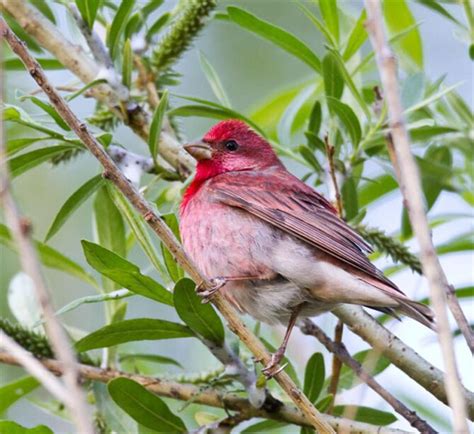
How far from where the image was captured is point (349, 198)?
5.00 metres

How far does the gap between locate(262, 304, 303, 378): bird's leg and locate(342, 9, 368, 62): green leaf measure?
1.34 meters

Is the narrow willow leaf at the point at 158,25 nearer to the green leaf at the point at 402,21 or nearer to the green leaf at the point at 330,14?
the green leaf at the point at 330,14

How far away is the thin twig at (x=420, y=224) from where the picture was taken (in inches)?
88.1

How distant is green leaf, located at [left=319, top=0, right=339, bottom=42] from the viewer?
514 cm

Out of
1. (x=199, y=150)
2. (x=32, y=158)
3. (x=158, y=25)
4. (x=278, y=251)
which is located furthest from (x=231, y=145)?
(x=32, y=158)

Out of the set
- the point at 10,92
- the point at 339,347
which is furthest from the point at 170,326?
the point at 10,92

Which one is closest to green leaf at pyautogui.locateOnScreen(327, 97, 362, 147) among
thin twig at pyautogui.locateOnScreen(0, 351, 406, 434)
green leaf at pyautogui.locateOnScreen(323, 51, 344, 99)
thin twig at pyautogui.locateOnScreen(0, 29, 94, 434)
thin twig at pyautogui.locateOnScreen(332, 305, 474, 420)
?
green leaf at pyautogui.locateOnScreen(323, 51, 344, 99)

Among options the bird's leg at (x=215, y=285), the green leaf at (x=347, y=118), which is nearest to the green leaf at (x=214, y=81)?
the green leaf at (x=347, y=118)

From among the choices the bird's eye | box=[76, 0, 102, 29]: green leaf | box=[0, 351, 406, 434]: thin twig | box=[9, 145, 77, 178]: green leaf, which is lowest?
box=[0, 351, 406, 434]: thin twig

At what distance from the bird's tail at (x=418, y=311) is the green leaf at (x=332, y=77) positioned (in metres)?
1.20

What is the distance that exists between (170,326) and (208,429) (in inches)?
18.6

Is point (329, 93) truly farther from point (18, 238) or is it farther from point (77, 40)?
point (18, 238)

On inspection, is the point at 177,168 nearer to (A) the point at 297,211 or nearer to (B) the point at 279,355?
(A) the point at 297,211

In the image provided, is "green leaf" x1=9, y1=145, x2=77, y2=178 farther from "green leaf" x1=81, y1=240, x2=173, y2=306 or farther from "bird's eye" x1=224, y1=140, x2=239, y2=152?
"bird's eye" x1=224, y1=140, x2=239, y2=152
